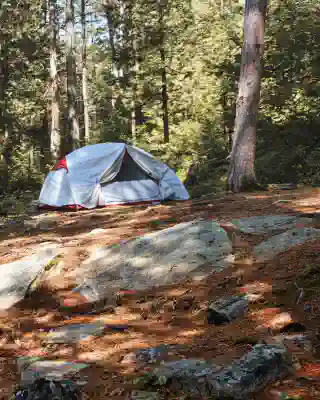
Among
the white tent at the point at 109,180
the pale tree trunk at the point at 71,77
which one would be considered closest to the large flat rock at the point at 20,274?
the white tent at the point at 109,180

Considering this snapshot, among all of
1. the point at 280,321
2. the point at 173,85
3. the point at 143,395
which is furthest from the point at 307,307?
the point at 173,85

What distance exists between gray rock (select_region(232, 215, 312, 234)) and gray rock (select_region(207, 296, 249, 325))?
1.99 meters

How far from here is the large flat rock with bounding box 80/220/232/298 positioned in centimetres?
456

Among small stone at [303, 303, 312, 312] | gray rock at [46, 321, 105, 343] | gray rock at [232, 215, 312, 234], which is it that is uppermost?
gray rock at [232, 215, 312, 234]

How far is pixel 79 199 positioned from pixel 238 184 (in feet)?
15.8

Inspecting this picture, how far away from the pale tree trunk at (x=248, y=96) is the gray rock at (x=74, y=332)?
7475 mm

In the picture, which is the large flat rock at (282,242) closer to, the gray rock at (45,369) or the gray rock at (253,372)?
the gray rock at (253,372)

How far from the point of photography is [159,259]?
494cm

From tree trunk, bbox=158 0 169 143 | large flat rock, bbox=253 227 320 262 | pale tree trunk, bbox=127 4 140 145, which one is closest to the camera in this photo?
large flat rock, bbox=253 227 320 262

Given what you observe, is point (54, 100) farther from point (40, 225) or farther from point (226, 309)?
point (226, 309)

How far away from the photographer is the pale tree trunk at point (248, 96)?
10.3m

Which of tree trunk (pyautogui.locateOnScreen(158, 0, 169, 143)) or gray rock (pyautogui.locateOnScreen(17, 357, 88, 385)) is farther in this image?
tree trunk (pyautogui.locateOnScreen(158, 0, 169, 143))

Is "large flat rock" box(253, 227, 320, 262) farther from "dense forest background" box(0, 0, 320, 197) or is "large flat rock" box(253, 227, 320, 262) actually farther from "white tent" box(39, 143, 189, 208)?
"dense forest background" box(0, 0, 320, 197)

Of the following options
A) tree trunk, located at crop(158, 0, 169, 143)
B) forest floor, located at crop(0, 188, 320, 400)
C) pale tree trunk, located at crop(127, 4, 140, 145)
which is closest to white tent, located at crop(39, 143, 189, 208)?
forest floor, located at crop(0, 188, 320, 400)
